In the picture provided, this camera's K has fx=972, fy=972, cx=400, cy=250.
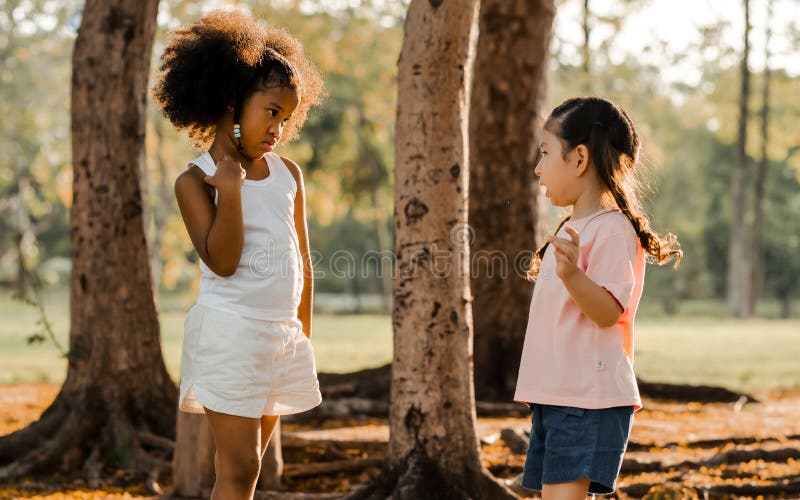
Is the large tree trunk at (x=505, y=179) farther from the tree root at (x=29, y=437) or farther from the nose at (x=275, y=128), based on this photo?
the nose at (x=275, y=128)

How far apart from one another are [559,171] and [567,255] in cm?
40

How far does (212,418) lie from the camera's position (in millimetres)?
3164

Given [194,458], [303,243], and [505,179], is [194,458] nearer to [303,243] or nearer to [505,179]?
[303,243]

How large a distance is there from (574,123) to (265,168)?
1.08 m

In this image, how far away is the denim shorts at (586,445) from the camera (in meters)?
3.18

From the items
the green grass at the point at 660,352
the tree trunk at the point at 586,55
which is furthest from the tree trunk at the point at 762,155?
the tree trunk at the point at 586,55

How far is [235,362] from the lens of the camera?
3.10 metres

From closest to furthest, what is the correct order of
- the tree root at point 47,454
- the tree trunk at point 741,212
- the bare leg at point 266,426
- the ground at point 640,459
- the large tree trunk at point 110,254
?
the bare leg at point 266,426 < the ground at point 640,459 < the tree root at point 47,454 < the large tree trunk at point 110,254 < the tree trunk at point 741,212

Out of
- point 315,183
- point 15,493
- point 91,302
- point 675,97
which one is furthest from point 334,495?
point 675,97

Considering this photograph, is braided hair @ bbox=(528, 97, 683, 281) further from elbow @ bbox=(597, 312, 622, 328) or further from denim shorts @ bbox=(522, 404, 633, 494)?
denim shorts @ bbox=(522, 404, 633, 494)

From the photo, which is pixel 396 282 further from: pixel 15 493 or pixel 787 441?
pixel 787 441

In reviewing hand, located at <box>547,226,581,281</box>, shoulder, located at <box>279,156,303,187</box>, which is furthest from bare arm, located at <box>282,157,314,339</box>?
hand, located at <box>547,226,581,281</box>

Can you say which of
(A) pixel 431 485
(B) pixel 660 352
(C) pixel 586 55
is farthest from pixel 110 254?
(C) pixel 586 55

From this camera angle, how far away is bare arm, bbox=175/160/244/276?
308 cm
